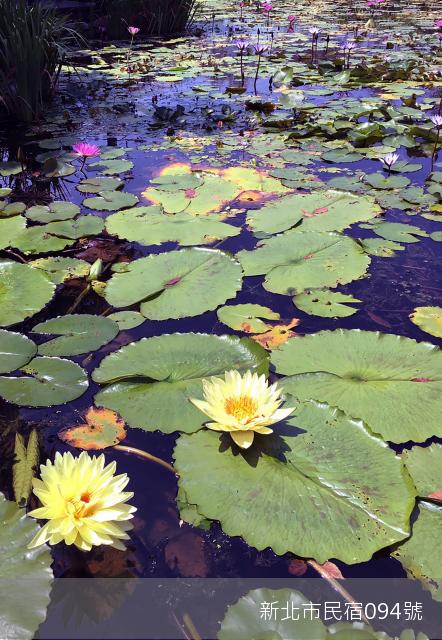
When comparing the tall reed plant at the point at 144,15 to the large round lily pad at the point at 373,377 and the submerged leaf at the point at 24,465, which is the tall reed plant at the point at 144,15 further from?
the submerged leaf at the point at 24,465

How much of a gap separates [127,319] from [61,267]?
0.61 metres

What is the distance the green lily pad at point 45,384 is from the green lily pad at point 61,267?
25.7 inches

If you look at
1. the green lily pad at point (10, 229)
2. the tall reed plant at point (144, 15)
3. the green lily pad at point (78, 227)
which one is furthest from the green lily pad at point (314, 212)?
the tall reed plant at point (144, 15)

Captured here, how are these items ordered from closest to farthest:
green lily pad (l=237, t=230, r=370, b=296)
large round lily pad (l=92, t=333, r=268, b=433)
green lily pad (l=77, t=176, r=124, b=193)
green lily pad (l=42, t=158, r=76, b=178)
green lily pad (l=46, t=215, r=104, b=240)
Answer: large round lily pad (l=92, t=333, r=268, b=433), green lily pad (l=237, t=230, r=370, b=296), green lily pad (l=46, t=215, r=104, b=240), green lily pad (l=77, t=176, r=124, b=193), green lily pad (l=42, t=158, r=76, b=178)

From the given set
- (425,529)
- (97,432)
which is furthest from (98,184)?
(425,529)

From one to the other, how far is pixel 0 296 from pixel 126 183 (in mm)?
1534

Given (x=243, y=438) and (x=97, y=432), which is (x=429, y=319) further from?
(x=97, y=432)

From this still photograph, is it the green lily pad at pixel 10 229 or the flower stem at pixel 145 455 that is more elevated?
the green lily pad at pixel 10 229

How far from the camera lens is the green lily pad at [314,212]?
2580mm

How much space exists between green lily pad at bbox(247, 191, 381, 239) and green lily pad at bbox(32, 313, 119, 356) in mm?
1040

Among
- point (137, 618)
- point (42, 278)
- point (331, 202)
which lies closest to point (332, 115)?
point (331, 202)

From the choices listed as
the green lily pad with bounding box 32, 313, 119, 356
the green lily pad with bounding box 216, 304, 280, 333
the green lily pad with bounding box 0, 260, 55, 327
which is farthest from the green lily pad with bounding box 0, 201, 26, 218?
the green lily pad with bounding box 216, 304, 280, 333

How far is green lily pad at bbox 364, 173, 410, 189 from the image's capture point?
308 cm

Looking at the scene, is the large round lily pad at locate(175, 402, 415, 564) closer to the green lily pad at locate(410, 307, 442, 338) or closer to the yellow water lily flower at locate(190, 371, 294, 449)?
the yellow water lily flower at locate(190, 371, 294, 449)
